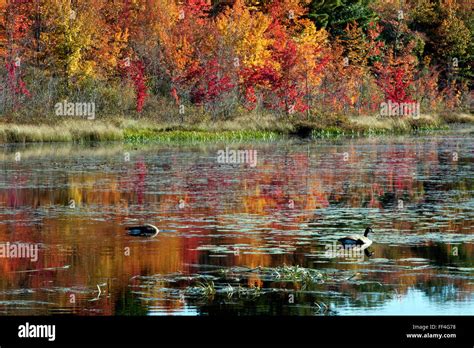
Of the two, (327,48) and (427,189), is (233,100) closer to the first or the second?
(327,48)

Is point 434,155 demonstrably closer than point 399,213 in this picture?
Answer: No

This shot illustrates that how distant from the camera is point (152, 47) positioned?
2653 inches

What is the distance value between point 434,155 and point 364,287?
28747 mm

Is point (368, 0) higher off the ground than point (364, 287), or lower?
higher

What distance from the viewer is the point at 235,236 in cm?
2227

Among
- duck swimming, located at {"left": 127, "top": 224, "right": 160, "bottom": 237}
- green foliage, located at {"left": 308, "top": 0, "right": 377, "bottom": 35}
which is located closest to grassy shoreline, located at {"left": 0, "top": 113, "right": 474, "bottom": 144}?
green foliage, located at {"left": 308, "top": 0, "right": 377, "bottom": 35}

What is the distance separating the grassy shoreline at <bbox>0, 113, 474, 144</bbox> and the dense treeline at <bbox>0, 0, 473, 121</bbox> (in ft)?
8.55

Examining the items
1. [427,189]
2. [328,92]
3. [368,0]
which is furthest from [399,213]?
[368,0]

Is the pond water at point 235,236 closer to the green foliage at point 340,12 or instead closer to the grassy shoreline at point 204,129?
the grassy shoreline at point 204,129

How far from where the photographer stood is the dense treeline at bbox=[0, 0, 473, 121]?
60.7 meters

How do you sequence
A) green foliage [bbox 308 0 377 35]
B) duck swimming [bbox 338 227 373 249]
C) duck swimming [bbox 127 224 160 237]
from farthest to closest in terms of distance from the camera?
green foliage [bbox 308 0 377 35] → duck swimming [bbox 127 224 160 237] → duck swimming [bbox 338 227 373 249]

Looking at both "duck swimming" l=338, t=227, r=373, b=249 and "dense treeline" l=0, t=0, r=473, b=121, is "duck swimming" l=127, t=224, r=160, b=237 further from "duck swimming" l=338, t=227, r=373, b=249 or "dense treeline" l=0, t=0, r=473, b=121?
"dense treeline" l=0, t=0, r=473, b=121

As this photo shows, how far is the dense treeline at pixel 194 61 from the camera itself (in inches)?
2391

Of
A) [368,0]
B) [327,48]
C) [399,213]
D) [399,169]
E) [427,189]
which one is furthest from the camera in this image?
[368,0]
